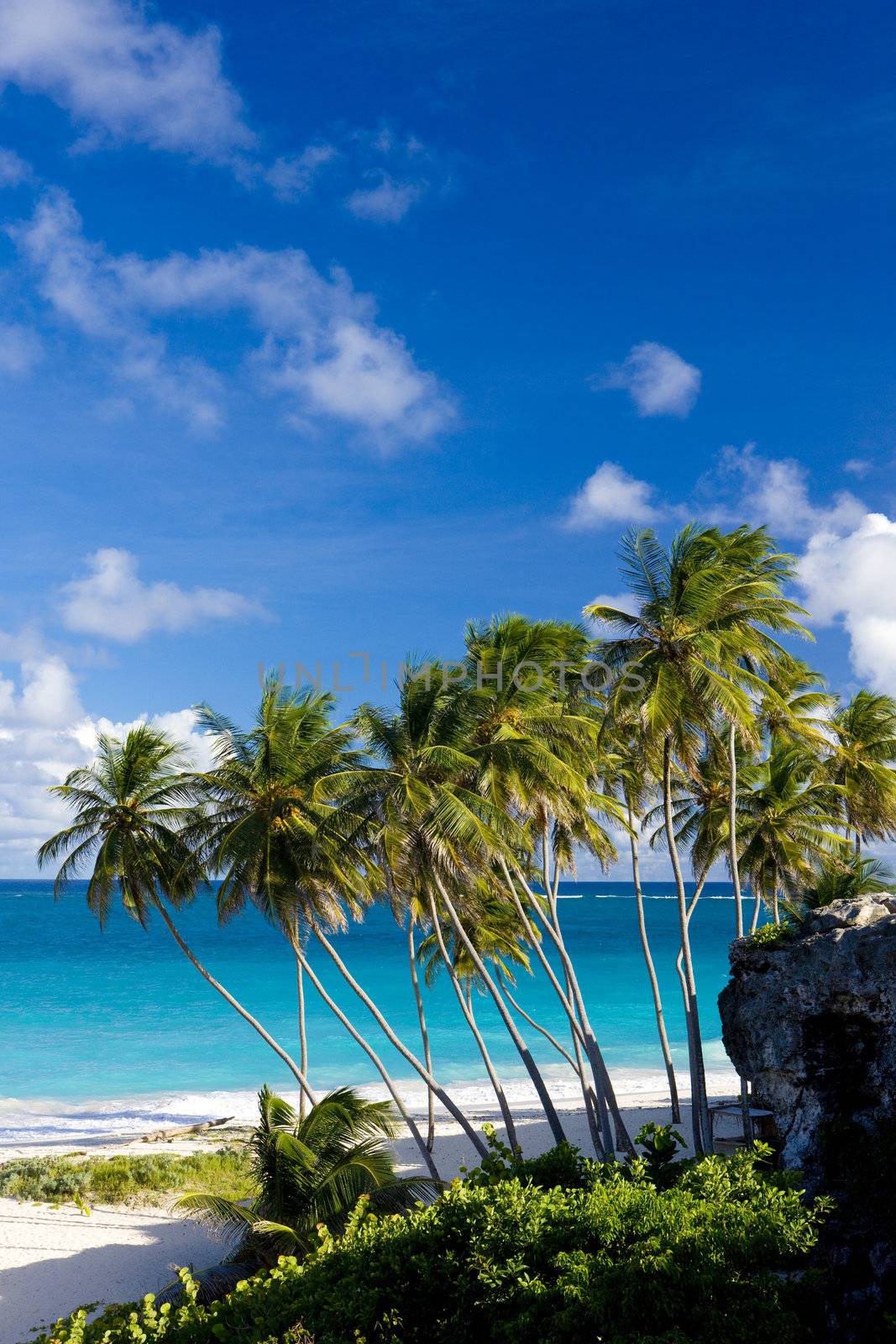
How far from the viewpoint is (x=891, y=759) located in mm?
24875

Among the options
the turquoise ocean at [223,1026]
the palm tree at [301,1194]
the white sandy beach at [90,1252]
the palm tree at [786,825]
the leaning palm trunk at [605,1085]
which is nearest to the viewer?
the palm tree at [301,1194]

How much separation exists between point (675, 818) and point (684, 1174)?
644 inches

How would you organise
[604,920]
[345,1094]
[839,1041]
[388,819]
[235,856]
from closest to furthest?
[839,1041] → [345,1094] → [388,819] → [235,856] → [604,920]

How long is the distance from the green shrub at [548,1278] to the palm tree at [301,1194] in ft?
14.4

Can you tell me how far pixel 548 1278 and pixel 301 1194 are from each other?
676 cm

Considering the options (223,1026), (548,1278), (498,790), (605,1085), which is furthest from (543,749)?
(223,1026)

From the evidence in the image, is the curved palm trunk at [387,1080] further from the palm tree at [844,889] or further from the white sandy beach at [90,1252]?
the palm tree at [844,889]

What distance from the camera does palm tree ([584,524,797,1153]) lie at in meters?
14.6

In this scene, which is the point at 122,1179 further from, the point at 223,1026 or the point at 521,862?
the point at 223,1026

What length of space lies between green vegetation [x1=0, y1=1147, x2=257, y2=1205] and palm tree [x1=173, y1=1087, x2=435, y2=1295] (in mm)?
5023

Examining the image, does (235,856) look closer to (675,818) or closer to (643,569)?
(643,569)

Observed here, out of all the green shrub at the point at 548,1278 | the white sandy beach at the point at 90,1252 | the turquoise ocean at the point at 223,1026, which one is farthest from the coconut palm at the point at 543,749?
the turquoise ocean at the point at 223,1026

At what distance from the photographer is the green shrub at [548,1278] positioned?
5.59m

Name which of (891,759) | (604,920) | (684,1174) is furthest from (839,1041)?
(604,920)
